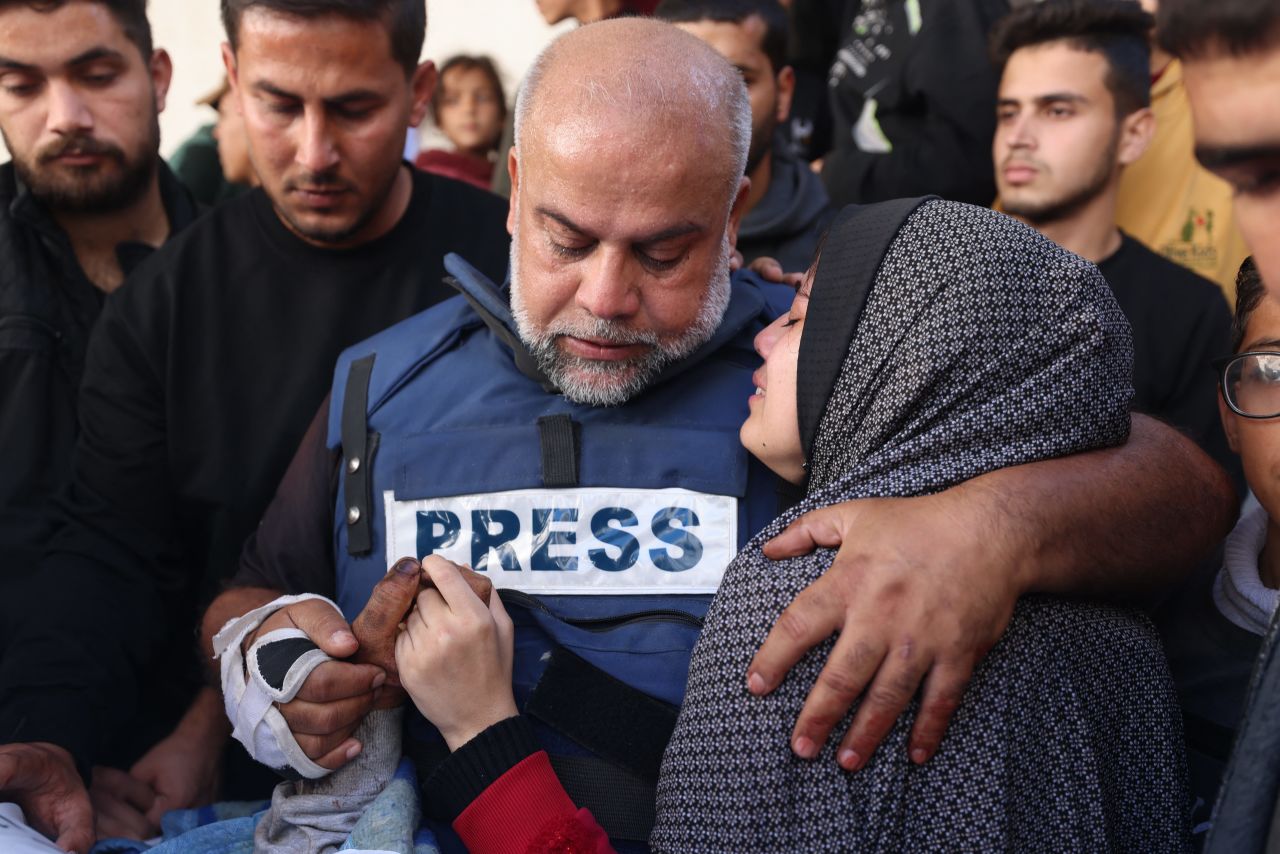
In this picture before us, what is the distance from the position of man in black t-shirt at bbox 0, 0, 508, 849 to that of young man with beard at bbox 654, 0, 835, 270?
114cm

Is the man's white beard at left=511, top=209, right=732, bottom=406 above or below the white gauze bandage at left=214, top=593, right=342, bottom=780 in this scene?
above

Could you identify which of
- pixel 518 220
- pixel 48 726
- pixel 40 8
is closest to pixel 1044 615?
pixel 518 220

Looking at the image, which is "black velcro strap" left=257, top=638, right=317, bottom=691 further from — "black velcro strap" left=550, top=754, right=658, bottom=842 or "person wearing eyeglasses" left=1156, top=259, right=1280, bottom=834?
"person wearing eyeglasses" left=1156, top=259, right=1280, bottom=834

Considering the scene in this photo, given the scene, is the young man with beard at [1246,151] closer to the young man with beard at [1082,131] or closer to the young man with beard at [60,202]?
the young man with beard at [1082,131]

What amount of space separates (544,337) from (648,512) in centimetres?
38

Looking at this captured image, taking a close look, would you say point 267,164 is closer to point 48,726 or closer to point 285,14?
point 285,14

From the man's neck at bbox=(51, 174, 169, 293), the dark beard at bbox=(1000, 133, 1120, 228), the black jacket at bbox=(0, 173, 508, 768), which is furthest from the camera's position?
the dark beard at bbox=(1000, 133, 1120, 228)

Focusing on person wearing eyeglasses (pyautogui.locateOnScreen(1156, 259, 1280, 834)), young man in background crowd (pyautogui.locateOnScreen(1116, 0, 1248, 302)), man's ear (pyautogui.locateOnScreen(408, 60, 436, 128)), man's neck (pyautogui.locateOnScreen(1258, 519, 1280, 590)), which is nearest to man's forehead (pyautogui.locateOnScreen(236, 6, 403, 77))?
man's ear (pyautogui.locateOnScreen(408, 60, 436, 128))

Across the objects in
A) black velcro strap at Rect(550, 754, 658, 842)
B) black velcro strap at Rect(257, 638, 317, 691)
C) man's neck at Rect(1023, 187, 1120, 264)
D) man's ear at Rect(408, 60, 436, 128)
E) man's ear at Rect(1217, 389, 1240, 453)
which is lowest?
black velcro strap at Rect(550, 754, 658, 842)

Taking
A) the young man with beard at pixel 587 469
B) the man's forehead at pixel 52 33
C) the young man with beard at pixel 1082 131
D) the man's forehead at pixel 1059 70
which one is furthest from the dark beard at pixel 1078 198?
the man's forehead at pixel 52 33

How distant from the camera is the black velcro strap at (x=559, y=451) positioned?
6.85 ft

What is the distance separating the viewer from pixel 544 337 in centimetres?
213

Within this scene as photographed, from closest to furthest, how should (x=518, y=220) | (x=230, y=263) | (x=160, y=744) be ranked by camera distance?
(x=518, y=220) < (x=160, y=744) < (x=230, y=263)

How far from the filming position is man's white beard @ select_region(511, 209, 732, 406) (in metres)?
2.11
